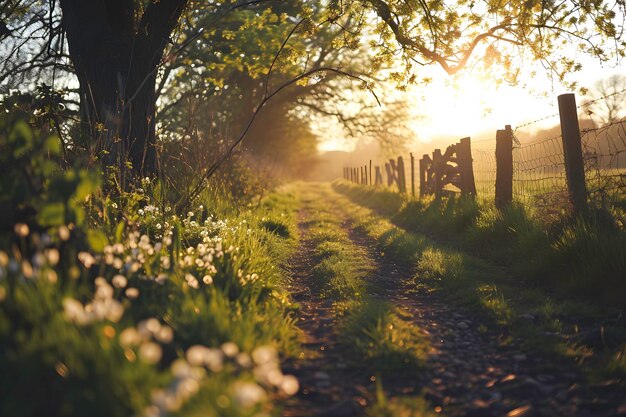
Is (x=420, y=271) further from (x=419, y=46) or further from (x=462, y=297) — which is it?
(x=419, y=46)

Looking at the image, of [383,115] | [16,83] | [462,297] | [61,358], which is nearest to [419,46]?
[462,297]

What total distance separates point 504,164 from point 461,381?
6328mm

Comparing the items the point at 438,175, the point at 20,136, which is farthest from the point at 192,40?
the point at 438,175

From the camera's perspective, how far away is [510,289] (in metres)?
5.39

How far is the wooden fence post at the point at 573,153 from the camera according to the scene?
6336mm

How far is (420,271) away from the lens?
6.66 metres

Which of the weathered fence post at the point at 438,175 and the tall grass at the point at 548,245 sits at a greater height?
the weathered fence post at the point at 438,175

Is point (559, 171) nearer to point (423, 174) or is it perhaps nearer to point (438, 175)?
point (438, 175)

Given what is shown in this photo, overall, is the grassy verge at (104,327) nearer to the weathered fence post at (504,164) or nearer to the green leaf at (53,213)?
the green leaf at (53,213)

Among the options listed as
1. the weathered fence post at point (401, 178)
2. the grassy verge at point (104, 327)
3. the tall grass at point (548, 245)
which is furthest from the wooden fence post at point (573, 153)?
the weathered fence post at point (401, 178)

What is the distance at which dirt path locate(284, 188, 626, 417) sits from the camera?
9.62 feet

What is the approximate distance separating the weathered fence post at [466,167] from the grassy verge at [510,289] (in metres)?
0.82

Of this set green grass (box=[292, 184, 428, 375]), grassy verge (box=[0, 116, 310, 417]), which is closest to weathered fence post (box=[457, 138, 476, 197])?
green grass (box=[292, 184, 428, 375])

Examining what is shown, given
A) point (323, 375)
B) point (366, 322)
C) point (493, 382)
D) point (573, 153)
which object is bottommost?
point (493, 382)
